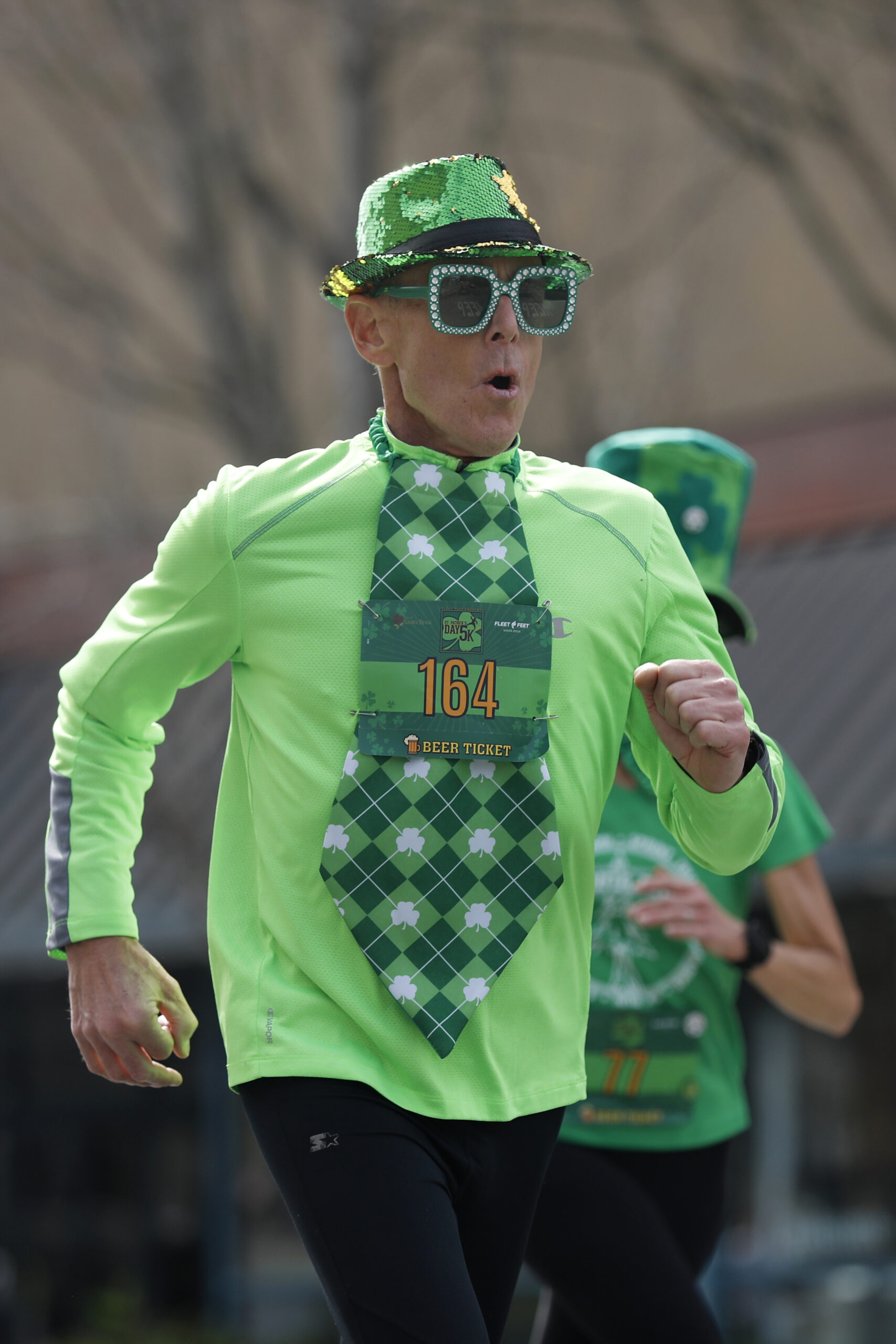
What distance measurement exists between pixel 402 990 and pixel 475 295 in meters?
0.96

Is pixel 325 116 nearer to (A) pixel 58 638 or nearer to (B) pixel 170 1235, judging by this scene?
(A) pixel 58 638

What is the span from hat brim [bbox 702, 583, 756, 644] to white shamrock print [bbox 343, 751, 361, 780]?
1.35 metres

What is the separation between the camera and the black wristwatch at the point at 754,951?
3.58 metres

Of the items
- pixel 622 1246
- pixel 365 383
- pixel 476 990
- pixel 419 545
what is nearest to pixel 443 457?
pixel 419 545

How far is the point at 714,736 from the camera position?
88.7 inches

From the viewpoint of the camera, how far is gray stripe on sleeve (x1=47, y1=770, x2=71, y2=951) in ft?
7.75

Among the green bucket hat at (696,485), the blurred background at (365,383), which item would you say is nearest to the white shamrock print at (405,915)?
the green bucket hat at (696,485)

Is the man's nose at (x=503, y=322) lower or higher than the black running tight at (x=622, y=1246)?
higher

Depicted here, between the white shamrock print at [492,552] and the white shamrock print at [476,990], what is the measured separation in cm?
57

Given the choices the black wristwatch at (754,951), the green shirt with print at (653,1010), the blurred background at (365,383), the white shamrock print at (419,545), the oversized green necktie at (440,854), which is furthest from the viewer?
the blurred background at (365,383)

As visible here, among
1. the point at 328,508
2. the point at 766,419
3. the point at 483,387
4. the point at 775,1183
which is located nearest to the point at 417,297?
the point at 483,387

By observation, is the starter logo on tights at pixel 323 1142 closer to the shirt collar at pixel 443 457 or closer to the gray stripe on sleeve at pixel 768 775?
the gray stripe on sleeve at pixel 768 775

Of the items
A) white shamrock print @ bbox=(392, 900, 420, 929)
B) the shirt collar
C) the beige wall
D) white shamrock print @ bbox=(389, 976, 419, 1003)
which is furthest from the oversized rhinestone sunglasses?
the beige wall

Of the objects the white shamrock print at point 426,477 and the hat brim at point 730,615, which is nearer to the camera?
the white shamrock print at point 426,477
